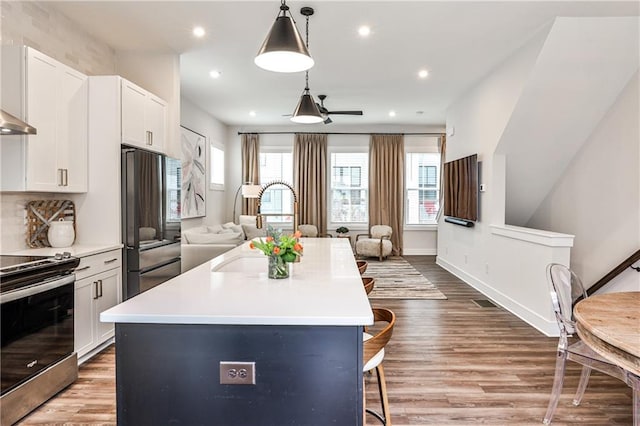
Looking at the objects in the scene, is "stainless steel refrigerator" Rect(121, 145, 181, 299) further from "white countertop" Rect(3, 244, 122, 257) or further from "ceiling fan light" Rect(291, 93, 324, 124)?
"ceiling fan light" Rect(291, 93, 324, 124)

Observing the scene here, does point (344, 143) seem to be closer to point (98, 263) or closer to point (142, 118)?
point (142, 118)

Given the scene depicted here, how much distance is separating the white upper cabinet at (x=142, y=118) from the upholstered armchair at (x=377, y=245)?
4.76 m

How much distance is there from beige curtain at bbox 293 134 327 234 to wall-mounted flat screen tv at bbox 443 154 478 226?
2.85 metres

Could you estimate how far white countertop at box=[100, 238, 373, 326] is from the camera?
142cm

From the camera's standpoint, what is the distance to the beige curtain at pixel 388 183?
27.8 ft

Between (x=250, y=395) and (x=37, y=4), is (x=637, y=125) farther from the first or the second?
(x=37, y=4)

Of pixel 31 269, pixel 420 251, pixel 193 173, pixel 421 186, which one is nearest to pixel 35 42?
pixel 31 269

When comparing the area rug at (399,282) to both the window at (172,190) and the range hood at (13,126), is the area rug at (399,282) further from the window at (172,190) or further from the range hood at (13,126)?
the range hood at (13,126)

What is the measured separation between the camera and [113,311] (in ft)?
4.83

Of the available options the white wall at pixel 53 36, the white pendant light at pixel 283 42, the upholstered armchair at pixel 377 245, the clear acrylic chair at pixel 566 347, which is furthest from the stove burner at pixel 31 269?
the upholstered armchair at pixel 377 245

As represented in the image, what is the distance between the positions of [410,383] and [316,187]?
19.9ft

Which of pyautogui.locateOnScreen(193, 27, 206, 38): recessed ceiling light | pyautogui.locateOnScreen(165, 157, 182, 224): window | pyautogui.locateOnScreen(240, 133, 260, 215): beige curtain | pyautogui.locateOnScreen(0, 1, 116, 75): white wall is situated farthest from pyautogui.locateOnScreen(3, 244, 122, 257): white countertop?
pyautogui.locateOnScreen(240, 133, 260, 215): beige curtain

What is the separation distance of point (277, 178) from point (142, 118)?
492 centimetres

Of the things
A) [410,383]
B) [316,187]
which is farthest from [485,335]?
[316,187]
